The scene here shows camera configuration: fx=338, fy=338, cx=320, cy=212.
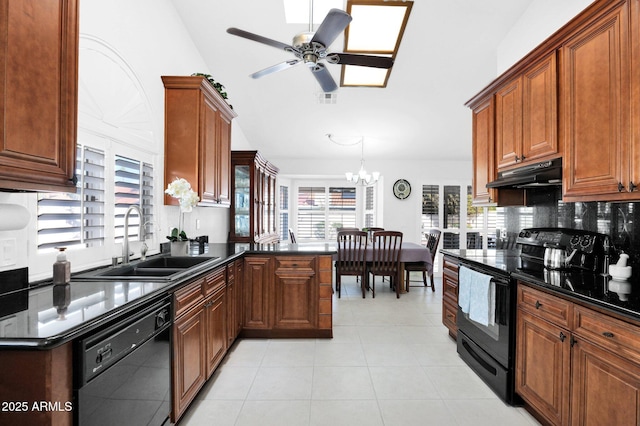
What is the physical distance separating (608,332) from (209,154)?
306cm

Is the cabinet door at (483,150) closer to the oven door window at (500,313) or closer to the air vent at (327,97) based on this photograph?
the oven door window at (500,313)

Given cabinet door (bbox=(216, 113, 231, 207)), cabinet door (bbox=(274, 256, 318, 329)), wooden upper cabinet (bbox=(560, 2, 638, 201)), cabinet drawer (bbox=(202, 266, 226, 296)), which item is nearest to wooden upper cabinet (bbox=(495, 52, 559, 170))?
wooden upper cabinet (bbox=(560, 2, 638, 201))

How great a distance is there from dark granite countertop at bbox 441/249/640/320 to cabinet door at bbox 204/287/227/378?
6.53 feet

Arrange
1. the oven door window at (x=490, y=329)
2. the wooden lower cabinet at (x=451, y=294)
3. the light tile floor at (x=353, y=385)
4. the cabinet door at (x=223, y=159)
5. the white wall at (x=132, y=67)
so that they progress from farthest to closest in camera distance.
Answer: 1. the cabinet door at (x=223, y=159)
2. the wooden lower cabinet at (x=451, y=294)
3. the oven door window at (x=490, y=329)
4. the light tile floor at (x=353, y=385)
5. the white wall at (x=132, y=67)

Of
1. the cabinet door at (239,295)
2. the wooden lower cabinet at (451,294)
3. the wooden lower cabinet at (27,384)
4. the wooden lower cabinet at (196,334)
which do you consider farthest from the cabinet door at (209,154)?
the wooden lower cabinet at (451,294)

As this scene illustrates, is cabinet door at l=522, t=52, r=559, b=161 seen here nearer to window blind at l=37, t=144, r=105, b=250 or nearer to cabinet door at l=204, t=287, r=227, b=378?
cabinet door at l=204, t=287, r=227, b=378

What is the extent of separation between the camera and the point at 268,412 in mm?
2113

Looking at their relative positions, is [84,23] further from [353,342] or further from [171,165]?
[353,342]

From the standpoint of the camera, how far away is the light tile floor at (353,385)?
2066 mm

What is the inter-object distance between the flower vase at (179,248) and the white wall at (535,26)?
3.53 m

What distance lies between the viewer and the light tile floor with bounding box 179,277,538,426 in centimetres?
207

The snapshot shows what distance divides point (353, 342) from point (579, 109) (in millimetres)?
2544

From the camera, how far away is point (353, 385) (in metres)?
2.45

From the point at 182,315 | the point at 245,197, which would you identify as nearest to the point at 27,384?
the point at 182,315
